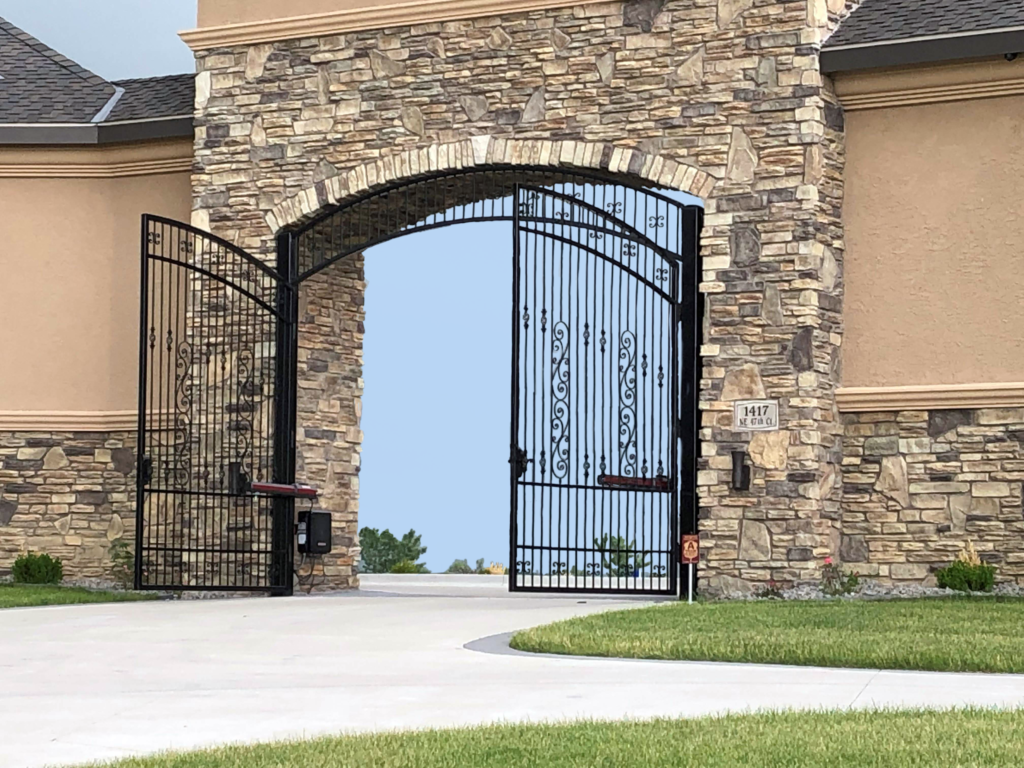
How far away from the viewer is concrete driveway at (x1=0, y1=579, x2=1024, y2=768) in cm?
695

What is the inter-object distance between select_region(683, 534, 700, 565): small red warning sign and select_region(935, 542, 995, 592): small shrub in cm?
207

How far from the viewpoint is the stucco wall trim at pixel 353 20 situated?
52.3ft

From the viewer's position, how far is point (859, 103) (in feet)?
49.4

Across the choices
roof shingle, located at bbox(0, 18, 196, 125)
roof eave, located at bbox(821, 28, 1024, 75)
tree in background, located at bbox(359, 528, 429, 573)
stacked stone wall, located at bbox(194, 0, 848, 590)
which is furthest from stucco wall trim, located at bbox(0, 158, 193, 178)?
tree in background, located at bbox(359, 528, 429, 573)

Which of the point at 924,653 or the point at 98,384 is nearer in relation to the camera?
the point at 924,653

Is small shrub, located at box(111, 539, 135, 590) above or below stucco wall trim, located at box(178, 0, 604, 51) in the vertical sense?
below

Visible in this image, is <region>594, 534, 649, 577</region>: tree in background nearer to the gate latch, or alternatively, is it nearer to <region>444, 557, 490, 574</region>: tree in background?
the gate latch

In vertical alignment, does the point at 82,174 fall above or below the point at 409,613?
above

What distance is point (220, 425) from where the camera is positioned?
17.0m

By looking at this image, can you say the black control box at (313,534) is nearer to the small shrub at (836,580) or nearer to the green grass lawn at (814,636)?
the green grass lawn at (814,636)

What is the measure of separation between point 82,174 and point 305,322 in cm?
327

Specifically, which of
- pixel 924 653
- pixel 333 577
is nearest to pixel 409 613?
pixel 333 577

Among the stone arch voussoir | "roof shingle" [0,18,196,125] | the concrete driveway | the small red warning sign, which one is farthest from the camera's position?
"roof shingle" [0,18,196,125]

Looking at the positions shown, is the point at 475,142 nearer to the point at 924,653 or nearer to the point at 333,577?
the point at 333,577
